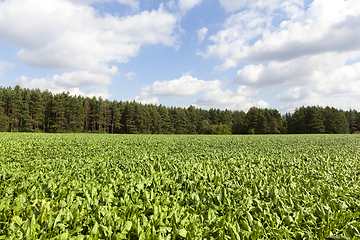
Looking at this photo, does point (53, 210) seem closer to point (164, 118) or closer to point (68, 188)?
point (68, 188)

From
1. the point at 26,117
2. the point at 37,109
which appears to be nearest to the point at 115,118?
the point at 37,109

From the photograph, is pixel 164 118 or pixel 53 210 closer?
pixel 53 210

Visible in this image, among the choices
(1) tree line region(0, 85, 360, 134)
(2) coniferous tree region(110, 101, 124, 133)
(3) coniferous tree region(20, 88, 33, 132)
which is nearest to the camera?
(3) coniferous tree region(20, 88, 33, 132)

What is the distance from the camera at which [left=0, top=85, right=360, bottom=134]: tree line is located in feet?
→ 221

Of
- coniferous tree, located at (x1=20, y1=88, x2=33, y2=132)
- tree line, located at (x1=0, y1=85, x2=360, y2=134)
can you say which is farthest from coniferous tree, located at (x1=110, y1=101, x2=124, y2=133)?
coniferous tree, located at (x1=20, y1=88, x2=33, y2=132)

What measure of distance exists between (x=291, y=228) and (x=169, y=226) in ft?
7.73

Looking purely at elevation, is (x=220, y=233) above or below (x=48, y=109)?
below

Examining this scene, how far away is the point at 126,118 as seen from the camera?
271 feet

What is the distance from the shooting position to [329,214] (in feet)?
12.3

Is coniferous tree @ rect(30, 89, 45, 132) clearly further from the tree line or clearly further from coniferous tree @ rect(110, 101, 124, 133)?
coniferous tree @ rect(110, 101, 124, 133)

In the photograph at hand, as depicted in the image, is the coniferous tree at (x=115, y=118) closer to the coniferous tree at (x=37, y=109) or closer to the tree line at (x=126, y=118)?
the tree line at (x=126, y=118)

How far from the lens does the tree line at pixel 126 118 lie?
221ft

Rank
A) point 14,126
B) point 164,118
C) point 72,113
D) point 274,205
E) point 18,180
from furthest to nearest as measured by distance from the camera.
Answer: point 164,118 → point 72,113 → point 14,126 → point 18,180 → point 274,205

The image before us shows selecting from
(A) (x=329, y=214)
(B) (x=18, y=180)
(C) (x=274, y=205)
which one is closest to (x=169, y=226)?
(C) (x=274, y=205)
